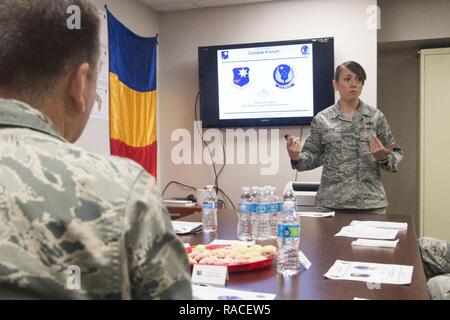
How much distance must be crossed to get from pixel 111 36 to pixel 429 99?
3252 mm

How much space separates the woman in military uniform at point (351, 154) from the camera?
109 inches

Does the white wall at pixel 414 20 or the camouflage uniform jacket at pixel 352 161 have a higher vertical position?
the white wall at pixel 414 20

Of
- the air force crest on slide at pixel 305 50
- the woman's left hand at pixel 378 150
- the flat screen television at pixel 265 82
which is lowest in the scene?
the woman's left hand at pixel 378 150

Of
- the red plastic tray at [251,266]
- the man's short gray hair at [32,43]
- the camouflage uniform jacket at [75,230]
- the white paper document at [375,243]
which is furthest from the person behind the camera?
the white paper document at [375,243]

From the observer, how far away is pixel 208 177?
192 inches

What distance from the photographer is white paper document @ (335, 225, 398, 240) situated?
Answer: 1955mm

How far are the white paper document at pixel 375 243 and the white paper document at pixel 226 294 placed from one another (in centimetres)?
74

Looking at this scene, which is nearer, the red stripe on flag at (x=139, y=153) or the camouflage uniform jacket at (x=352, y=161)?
the camouflage uniform jacket at (x=352, y=161)

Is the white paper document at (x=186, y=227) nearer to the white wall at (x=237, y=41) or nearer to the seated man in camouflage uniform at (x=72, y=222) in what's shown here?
the seated man in camouflage uniform at (x=72, y=222)

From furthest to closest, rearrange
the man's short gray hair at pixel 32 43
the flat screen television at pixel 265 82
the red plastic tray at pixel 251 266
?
the flat screen television at pixel 265 82
the red plastic tray at pixel 251 266
the man's short gray hair at pixel 32 43

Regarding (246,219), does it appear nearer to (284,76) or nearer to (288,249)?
(288,249)

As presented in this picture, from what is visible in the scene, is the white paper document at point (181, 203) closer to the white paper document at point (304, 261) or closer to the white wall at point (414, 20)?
the white wall at point (414, 20)

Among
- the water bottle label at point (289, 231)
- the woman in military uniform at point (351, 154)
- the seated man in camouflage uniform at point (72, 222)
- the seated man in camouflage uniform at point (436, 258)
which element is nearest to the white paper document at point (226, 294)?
the water bottle label at point (289, 231)
